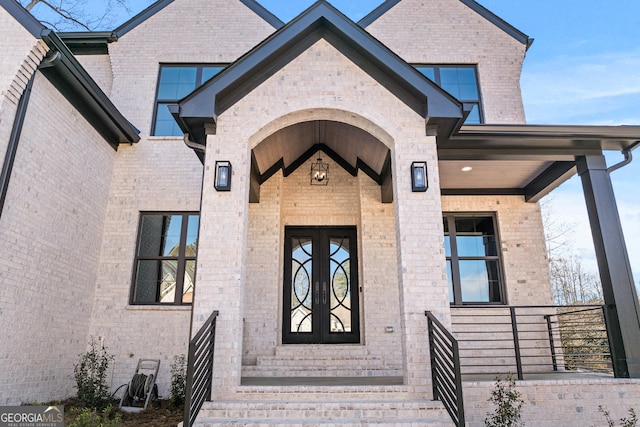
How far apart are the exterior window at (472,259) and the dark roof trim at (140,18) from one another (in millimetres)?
7419

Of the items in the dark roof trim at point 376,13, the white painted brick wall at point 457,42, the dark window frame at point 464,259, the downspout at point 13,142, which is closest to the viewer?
the downspout at point 13,142

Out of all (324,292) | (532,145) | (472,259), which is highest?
(532,145)

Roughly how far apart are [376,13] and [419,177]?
535 cm

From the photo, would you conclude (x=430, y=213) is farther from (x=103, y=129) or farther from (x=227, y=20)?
(x=227, y=20)

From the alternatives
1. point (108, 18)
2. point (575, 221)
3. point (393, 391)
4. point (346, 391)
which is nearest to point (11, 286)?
point (346, 391)

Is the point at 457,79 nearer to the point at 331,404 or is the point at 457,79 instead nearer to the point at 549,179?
the point at 549,179

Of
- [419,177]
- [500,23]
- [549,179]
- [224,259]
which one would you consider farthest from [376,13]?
[224,259]

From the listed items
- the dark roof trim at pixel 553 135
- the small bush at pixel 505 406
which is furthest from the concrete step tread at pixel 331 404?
the dark roof trim at pixel 553 135

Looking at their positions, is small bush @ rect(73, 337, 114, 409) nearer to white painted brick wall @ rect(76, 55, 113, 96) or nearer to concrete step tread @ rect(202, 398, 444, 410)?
concrete step tread @ rect(202, 398, 444, 410)

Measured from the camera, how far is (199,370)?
421cm

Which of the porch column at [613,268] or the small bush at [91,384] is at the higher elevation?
the porch column at [613,268]

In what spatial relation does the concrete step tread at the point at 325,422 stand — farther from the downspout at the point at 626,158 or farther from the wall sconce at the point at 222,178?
the downspout at the point at 626,158

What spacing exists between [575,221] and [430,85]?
15586 mm

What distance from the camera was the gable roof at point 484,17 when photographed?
8891 millimetres
